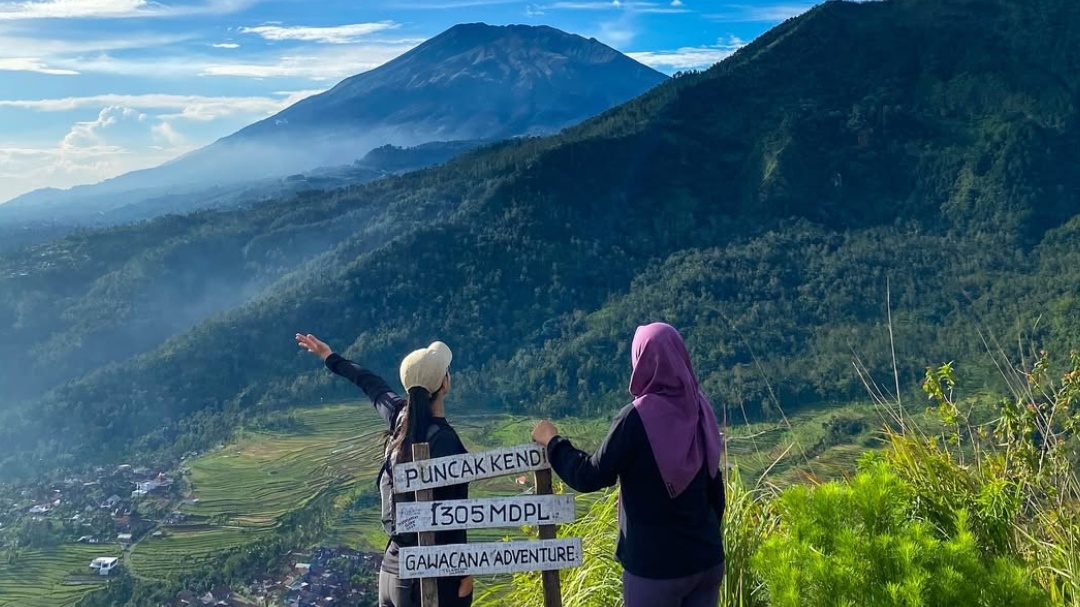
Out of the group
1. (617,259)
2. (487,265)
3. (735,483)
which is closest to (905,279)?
(617,259)

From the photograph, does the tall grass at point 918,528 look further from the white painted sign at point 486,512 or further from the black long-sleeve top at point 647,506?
Answer: the white painted sign at point 486,512

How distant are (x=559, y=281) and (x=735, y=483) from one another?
208ft

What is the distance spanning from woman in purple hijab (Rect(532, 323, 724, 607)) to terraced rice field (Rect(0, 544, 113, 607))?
31.3 m

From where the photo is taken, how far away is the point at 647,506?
106 inches

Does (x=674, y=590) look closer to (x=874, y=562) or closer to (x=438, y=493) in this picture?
(x=874, y=562)

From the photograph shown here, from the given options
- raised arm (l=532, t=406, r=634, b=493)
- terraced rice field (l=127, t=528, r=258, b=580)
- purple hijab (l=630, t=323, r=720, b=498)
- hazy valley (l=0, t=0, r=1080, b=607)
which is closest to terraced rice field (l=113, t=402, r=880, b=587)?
terraced rice field (l=127, t=528, r=258, b=580)

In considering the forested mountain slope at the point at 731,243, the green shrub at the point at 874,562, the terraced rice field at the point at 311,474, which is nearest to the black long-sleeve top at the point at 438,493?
the green shrub at the point at 874,562

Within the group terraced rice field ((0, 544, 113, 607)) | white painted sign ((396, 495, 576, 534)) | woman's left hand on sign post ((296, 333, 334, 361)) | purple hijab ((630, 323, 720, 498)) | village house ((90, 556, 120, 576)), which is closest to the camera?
purple hijab ((630, 323, 720, 498))

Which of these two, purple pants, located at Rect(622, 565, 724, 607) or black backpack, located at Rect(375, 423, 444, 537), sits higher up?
black backpack, located at Rect(375, 423, 444, 537)

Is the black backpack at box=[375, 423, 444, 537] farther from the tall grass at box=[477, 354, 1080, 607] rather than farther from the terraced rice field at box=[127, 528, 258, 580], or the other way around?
the terraced rice field at box=[127, 528, 258, 580]

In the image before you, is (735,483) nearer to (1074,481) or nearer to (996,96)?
(1074,481)

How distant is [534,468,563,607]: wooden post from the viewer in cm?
293

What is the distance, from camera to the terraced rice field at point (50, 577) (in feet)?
95.0

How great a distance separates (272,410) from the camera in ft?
176
